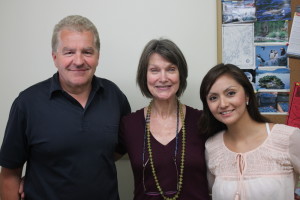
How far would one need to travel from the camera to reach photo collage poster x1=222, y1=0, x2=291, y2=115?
5.42 ft

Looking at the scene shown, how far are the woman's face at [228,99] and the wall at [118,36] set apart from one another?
47cm

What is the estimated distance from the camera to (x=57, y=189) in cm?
133

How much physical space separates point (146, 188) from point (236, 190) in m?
0.45

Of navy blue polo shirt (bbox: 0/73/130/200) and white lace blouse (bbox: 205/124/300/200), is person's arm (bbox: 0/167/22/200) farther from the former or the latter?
white lace blouse (bbox: 205/124/300/200)

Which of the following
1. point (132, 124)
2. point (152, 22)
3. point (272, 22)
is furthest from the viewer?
point (152, 22)

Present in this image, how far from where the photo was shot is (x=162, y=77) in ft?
4.73

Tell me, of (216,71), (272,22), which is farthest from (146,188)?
(272,22)

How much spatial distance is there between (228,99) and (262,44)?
23.2 inches

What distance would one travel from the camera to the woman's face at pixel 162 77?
1.45 metres

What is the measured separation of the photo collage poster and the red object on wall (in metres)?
0.03

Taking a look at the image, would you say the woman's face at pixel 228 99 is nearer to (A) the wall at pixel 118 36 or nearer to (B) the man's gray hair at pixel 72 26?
(A) the wall at pixel 118 36

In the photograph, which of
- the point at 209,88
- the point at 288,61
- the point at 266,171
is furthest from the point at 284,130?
the point at 288,61

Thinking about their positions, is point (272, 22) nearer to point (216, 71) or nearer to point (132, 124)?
point (216, 71)

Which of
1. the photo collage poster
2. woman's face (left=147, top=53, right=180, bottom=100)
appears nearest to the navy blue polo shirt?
woman's face (left=147, top=53, right=180, bottom=100)
